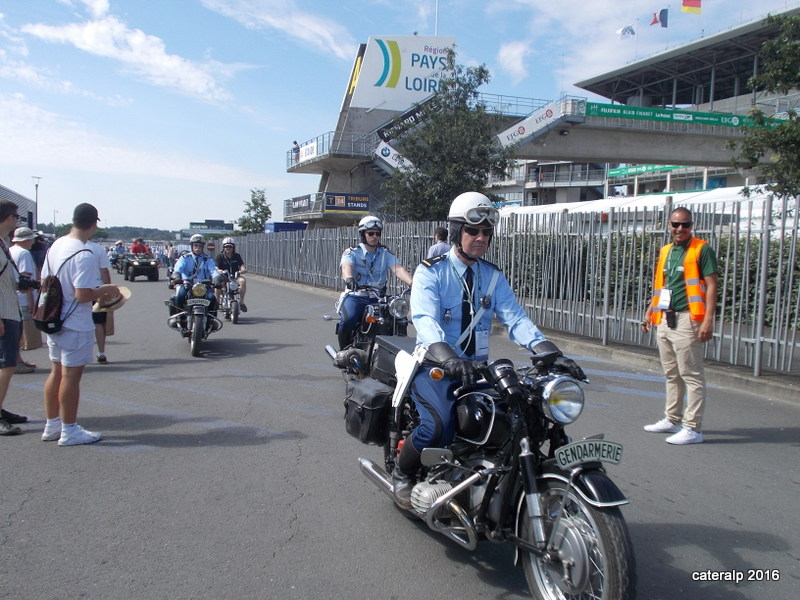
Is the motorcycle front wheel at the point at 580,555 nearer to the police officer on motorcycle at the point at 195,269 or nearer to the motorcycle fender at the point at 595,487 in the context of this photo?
the motorcycle fender at the point at 595,487

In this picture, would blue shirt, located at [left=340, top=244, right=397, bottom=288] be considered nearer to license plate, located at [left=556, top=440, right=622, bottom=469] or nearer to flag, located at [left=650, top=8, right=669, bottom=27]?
license plate, located at [left=556, top=440, right=622, bottom=469]

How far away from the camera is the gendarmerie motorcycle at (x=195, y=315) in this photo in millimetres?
9523

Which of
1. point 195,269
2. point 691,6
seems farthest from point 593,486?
point 691,6

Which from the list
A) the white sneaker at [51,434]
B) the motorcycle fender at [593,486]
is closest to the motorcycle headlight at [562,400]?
the motorcycle fender at [593,486]

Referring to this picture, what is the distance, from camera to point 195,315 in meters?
9.70

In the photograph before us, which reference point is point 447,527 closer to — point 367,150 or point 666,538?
point 666,538

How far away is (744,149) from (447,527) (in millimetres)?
8257

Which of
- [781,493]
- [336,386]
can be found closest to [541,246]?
[336,386]

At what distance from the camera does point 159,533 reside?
12.2ft

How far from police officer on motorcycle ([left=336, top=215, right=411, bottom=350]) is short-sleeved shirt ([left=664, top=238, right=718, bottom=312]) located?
2593mm

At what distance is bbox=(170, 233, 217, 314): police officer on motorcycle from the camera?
413 inches

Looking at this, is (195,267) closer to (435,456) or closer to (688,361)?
(688,361)

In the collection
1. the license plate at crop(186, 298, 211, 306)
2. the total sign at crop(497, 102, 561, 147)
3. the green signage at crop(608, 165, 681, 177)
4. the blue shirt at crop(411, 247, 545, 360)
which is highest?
the green signage at crop(608, 165, 681, 177)

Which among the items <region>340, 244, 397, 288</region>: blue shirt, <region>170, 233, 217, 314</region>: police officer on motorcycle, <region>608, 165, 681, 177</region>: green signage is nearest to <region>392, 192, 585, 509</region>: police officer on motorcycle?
<region>340, 244, 397, 288</region>: blue shirt
